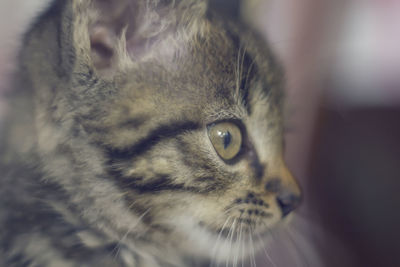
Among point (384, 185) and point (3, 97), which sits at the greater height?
point (3, 97)

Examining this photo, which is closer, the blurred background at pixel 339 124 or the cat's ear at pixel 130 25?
the cat's ear at pixel 130 25

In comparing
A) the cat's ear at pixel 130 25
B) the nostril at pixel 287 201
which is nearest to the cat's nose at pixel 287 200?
the nostril at pixel 287 201

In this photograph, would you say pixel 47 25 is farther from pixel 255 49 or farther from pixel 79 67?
pixel 255 49

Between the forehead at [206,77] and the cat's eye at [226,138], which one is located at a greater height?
the forehead at [206,77]

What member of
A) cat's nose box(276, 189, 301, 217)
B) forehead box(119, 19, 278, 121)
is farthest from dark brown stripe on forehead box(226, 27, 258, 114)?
cat's nose box(276, 189, 301, 217)

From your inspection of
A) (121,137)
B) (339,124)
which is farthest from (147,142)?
(339,124)

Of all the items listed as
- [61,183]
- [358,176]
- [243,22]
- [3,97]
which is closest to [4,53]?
[3,97]

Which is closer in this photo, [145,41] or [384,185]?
[145,41]

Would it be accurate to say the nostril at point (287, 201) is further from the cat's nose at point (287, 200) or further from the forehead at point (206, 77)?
the forehead at point (206, 77)

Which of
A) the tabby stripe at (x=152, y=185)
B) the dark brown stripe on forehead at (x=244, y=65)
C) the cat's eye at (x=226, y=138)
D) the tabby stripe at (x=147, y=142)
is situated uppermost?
the dark brown stripe on forehead at (x=244, y=65)
